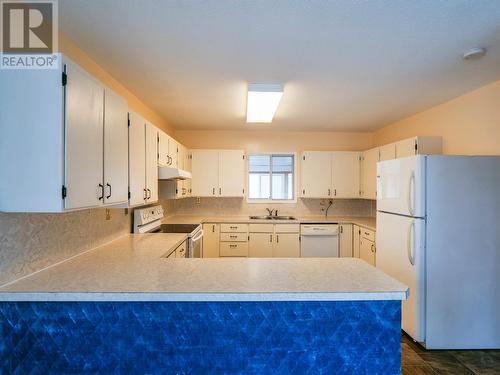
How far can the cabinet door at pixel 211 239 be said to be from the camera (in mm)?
4418

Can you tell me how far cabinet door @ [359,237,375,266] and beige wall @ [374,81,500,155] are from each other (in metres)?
1.56

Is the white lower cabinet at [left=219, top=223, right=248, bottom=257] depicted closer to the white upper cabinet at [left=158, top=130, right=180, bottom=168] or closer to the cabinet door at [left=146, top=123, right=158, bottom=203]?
the white upper cabinet at [left=158, top=130, right=180, bottom=168]

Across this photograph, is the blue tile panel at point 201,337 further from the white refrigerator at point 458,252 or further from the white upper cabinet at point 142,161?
the white refrigerator at point 458,252

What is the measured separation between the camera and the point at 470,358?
2352 millimetres

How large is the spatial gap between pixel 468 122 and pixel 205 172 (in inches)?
145

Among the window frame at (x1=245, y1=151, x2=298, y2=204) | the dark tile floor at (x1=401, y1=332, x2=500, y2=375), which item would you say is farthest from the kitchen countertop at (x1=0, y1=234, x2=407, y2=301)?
the window frame at (x1=245, y1=151, x2=298, y2=204)

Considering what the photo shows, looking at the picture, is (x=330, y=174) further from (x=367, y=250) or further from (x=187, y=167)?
(x=187, y=167)

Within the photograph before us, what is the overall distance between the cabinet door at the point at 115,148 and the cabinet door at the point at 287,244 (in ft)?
9.46

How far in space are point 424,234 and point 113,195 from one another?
2639mm

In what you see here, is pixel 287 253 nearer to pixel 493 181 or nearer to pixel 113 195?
pixel 493 181

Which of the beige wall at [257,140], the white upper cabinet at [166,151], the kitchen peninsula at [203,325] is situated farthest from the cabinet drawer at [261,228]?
the kitchen peninsula at [203,325]

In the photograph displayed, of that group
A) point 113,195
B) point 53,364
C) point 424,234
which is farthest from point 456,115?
point 53,364

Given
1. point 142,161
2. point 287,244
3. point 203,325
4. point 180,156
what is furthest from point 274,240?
point 203,325

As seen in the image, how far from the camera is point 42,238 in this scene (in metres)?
1.66
